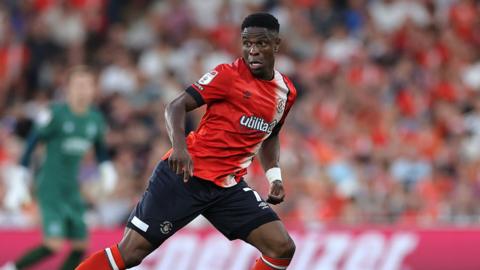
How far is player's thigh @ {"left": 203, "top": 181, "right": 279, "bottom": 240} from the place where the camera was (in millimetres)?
7863

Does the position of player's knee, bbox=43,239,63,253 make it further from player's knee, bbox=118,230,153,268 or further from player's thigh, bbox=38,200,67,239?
player's knee, bbox=118,230,153,268

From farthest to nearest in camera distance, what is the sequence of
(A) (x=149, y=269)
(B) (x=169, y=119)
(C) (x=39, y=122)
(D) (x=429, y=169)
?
(D) (x=429, y=169)
(A) (x=149, y=269)
(C) (x=39, y=122)
(B) (x=169, y=119)

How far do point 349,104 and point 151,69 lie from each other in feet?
11.3

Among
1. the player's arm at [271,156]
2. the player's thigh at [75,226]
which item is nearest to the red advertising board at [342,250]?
the player's thigh at [75,226]

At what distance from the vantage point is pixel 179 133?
733 centimetres

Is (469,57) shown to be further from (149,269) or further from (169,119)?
(169,119)

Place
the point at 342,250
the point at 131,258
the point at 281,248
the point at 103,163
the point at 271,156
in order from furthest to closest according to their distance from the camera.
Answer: the point at 342,250, the point at 103,163, the point at 271,156, the point at 281,248, the point at 131,258

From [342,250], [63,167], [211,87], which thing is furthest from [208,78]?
[342,250]

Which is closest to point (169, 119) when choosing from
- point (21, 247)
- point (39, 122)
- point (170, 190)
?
point (170, 190)

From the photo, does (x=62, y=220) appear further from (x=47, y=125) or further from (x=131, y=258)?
(x=131, y=258)

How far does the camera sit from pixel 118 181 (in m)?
14.5

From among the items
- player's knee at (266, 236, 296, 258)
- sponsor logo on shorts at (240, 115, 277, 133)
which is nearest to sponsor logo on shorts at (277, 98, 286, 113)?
sponsor logo on shorts at (240, 115, 277, 133)

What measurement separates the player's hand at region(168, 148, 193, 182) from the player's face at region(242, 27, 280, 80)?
856mm

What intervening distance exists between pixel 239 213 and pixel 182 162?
887 mm
